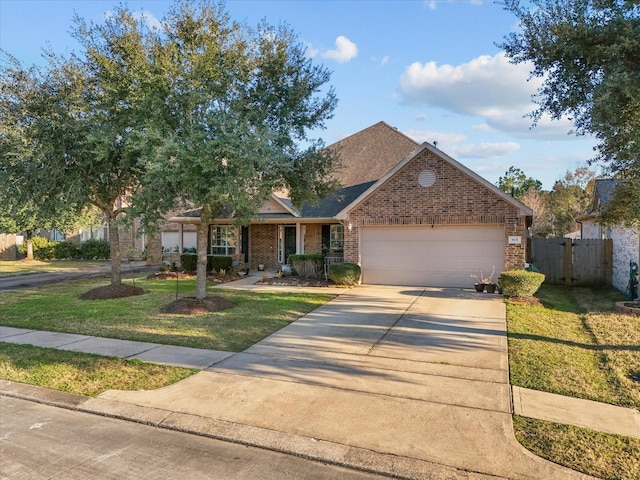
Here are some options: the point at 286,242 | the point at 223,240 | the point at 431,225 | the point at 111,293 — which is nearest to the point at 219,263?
the point at 223,240

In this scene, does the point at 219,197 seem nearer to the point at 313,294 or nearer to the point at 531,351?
the point at 313,294

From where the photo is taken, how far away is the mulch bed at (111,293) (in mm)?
13672

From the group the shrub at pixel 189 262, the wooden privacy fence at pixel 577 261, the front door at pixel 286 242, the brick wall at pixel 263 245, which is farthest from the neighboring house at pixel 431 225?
the shrub at pixel 189 262

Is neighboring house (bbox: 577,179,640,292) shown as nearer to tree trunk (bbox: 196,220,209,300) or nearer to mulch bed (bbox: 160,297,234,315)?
mulch bed (bbox: 160,297,234,315)

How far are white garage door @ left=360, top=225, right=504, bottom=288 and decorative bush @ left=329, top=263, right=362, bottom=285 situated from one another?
776 millimetres

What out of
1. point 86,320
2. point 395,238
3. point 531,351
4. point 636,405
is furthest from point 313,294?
point 636,405

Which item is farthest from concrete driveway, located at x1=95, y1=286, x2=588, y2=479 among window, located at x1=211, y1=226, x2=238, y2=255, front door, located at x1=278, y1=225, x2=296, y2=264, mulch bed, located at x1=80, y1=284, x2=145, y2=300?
window, located at x1=211, y1=226, x2=238, y2=255

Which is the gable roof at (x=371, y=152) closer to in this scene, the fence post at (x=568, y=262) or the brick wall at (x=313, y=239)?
the brick wall at (x=313, y=239)

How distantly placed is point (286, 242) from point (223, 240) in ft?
10.7

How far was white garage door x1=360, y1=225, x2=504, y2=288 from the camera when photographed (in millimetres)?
14789

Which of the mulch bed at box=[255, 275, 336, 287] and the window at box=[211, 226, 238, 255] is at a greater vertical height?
the window at box=[211, 226, 238, 255]

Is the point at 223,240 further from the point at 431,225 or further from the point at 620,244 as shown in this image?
the point at 620,244

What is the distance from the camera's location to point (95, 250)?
30625 mm

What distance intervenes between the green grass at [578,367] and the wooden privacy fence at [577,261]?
4.23 m
